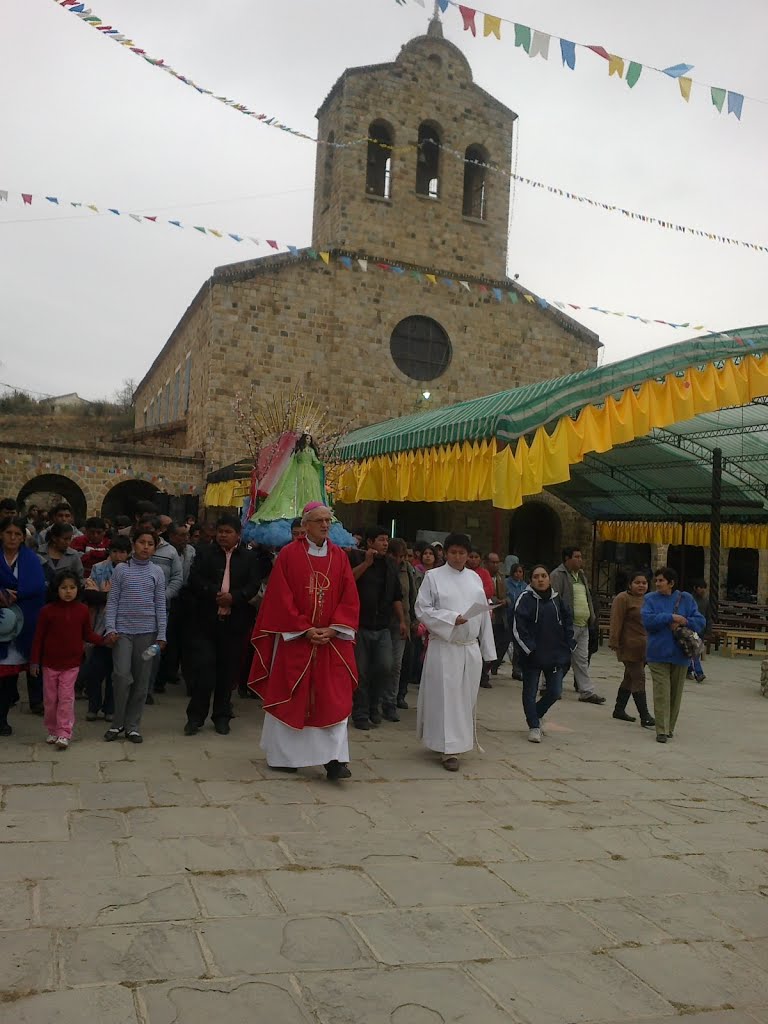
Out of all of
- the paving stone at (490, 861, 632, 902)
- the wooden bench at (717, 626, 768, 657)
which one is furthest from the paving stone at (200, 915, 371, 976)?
the wooden bench at (717, 626, 768, 657)

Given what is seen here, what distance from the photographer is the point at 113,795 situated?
4898 millimetres

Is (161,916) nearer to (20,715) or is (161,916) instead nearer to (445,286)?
(20,715)

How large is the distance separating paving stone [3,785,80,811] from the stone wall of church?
1460 centimetres

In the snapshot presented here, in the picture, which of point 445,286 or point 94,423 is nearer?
point 445,286

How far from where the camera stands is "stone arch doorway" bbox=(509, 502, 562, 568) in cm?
2230

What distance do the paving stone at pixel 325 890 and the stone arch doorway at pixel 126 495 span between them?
16340mm

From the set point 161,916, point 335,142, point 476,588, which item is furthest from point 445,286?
point 161,916

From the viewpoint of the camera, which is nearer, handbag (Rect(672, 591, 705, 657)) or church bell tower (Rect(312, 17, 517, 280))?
handbag (Rect(672, 591, 705, 657))

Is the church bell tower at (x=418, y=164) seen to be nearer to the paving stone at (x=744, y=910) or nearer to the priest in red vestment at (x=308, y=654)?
the priest in red vestment at (x=308, y=654)

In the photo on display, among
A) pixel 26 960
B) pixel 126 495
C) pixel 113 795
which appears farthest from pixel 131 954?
pixel 126 495

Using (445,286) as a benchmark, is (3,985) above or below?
below

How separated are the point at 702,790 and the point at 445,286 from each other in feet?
58.5

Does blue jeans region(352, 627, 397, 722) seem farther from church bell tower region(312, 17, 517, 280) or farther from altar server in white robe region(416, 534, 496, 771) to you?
church bell tower region(312, 17, 517, 280)

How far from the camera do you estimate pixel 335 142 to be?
2172 centimetres
